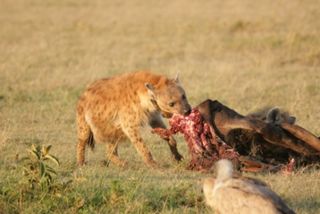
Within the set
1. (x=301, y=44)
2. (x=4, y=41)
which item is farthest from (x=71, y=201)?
(x=4, y=41)

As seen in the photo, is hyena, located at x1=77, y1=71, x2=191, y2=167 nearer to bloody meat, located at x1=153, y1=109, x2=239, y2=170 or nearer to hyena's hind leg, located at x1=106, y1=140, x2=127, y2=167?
hyena's hind leg, located at x1=106, y1=140, x2=127, y2=167

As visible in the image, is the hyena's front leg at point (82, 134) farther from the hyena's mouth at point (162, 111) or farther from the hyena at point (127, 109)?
the hyena's mouth at point (162, 111)

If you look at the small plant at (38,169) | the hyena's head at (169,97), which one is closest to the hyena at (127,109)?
the hyena's head at (169,97)

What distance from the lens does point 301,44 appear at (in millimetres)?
13859

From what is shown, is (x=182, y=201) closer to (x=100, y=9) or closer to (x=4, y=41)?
(x=4, y=41)

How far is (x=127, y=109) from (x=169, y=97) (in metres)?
0.50

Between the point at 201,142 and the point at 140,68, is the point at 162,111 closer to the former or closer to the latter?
the point at 201,142

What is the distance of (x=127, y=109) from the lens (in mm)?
7184

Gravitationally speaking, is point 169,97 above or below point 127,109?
above

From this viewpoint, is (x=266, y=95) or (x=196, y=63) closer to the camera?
(x=266, y=95)

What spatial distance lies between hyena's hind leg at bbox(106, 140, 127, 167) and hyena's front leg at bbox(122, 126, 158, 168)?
0.65 ft

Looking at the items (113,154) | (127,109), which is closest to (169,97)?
(127,109)

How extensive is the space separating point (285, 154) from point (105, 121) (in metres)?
1.75

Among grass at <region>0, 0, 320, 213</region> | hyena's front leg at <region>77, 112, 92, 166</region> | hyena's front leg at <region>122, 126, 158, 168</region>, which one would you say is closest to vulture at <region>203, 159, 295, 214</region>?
grass at <region>0, 0, 320, 213</region>
